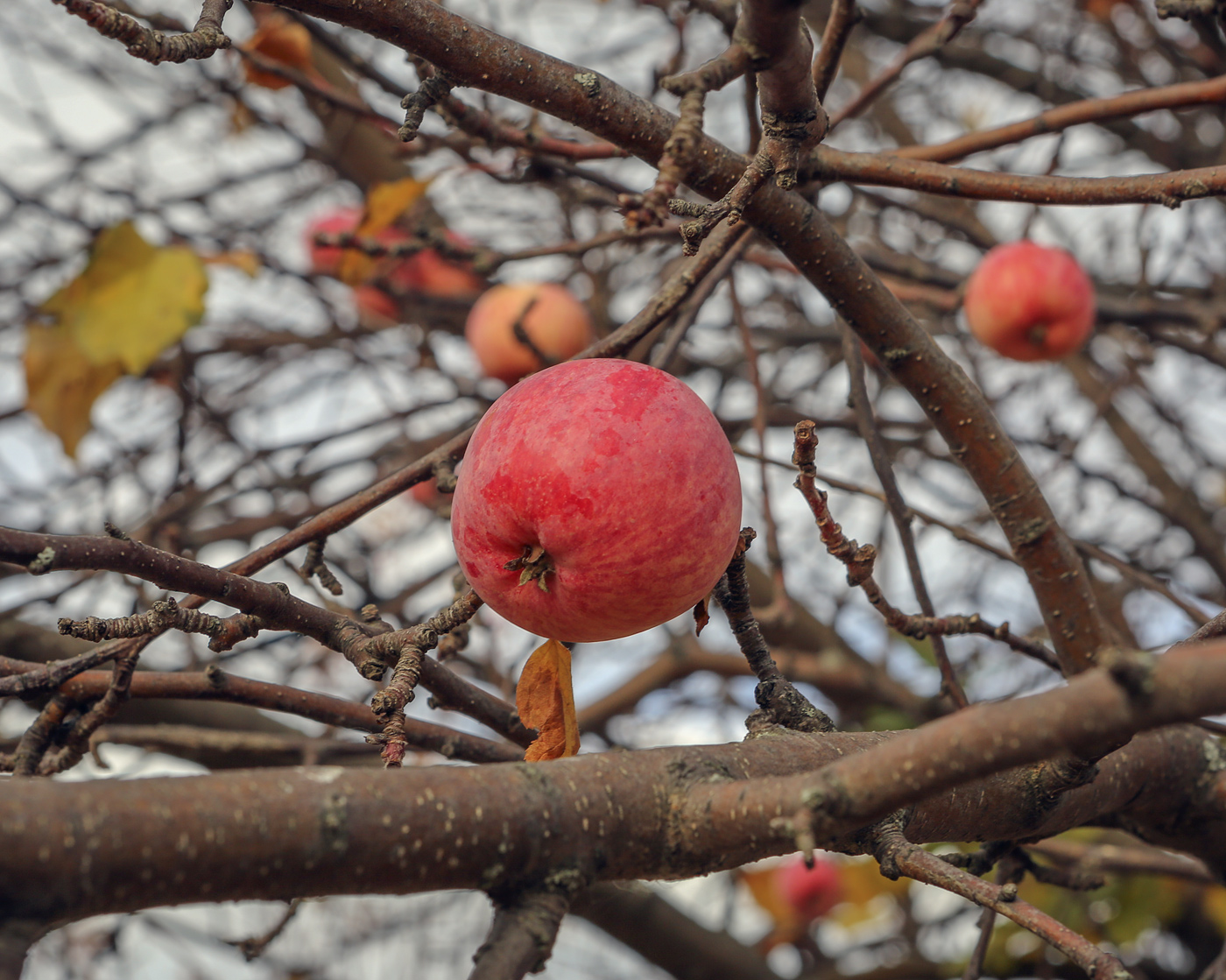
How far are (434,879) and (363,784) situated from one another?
8cm

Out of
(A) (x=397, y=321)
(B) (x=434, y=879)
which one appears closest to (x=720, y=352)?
(A) (x=397, y=321)

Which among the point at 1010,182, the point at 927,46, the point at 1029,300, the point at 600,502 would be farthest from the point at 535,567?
the point at 1029,300

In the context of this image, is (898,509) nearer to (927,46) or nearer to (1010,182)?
(1010,182)

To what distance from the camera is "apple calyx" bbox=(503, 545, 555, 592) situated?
0.97 metres

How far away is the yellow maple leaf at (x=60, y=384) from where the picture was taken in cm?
225

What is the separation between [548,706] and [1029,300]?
1824mm

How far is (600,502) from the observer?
931mm

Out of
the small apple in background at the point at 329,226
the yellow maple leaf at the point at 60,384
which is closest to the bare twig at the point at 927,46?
the yellow maple leaf at the point at 60,384

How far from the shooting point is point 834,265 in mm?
1070

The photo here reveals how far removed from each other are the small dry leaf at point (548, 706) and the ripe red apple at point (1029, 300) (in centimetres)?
179

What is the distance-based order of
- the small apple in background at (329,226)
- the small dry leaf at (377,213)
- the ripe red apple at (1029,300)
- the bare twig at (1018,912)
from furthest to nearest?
the small apple in background at (329,226)
the ripe red apple at (1029,300)
the small dry leaf at (377,213)
the bare twig at (1018,912)

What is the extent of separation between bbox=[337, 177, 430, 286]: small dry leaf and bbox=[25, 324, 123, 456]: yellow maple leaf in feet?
1.83

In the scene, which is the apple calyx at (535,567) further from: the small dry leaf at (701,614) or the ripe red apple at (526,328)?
the ripe red apple at (526,328)

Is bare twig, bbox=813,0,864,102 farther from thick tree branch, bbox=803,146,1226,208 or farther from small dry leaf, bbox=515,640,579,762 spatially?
small dry leaf, bbox=515,640,579,762
